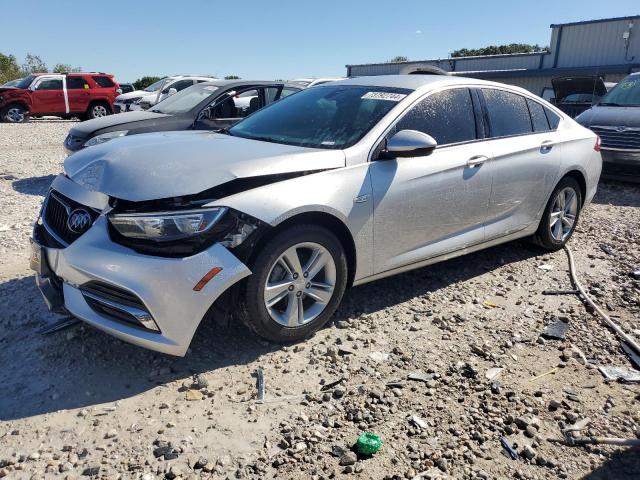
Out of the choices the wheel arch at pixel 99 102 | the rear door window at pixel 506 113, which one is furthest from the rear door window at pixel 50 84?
the rear door window at pixel 506 113

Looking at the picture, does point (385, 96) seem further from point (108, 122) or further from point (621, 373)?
point (108, 122)

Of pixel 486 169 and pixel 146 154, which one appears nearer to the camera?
pixel 146 154

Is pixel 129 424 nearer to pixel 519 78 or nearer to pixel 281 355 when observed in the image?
pixel 281 355

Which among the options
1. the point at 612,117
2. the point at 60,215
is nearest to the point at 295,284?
the point at 60,215

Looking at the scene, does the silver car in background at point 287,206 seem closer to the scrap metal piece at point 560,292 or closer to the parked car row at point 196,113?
the scrap metal piece at point 560,292

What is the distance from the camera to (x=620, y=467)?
2.56 m

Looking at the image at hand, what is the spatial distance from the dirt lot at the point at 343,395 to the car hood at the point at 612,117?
531cm

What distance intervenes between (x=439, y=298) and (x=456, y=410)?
1.53 meters

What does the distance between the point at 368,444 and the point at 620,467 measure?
1.16 metres

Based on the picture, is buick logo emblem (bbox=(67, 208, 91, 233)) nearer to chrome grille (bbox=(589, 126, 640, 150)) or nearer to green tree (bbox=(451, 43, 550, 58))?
chrome grille (bbox=(589, 126, 640, 150))

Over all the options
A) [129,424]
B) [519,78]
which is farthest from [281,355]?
[519,78]

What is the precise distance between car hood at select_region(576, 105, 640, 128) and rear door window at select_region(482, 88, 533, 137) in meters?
4.79

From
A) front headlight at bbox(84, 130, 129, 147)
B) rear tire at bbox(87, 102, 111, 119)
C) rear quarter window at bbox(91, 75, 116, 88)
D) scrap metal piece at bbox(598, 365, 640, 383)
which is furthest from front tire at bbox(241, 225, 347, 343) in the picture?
rear quarter window at bbox(91, 75, 116, 88)

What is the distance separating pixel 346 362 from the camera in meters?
3.40
